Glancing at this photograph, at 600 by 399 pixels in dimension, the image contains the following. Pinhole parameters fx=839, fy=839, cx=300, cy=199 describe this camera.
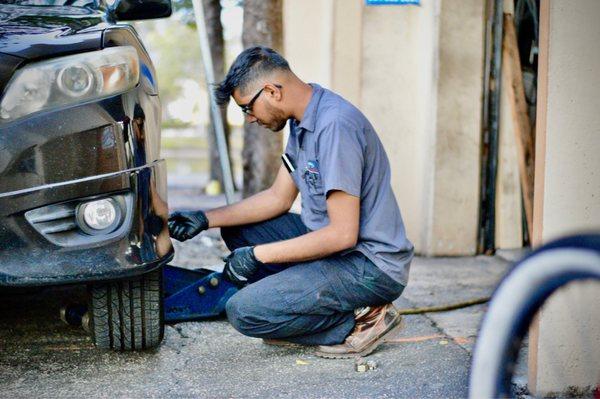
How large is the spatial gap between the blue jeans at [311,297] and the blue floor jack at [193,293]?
1.72 ft

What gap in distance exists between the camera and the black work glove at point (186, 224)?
3.88m

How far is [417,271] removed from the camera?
219 inches

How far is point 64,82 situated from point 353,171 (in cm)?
116

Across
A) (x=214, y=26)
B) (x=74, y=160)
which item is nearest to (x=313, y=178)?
(x=74, y=160)

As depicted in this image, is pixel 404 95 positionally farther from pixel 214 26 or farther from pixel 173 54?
pixel 173 54

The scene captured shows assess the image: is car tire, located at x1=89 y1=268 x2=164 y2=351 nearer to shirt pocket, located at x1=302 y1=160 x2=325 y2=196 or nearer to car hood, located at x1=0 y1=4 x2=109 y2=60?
shirt pocket, located at x1=302 y1=160 x2=325 y2=196

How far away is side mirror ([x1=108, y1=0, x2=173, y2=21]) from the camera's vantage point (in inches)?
154

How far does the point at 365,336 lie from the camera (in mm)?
3646

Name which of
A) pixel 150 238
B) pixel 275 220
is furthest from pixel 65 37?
pixel 275 220

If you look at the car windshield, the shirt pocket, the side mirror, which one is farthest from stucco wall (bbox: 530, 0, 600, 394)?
the car windshield

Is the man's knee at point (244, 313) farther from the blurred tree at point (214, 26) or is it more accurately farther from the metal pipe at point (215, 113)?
the blurred tree at point (214, 26)

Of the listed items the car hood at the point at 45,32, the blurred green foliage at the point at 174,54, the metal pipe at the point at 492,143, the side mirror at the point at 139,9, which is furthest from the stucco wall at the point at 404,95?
the blurred green foliage at the point at 174,54

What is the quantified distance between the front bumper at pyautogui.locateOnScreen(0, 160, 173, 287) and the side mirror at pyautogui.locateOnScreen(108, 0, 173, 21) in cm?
113

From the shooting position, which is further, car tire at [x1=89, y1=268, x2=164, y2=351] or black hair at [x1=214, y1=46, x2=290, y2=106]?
black hair at [x1=214, y1=46, x2=290, y2=106]
